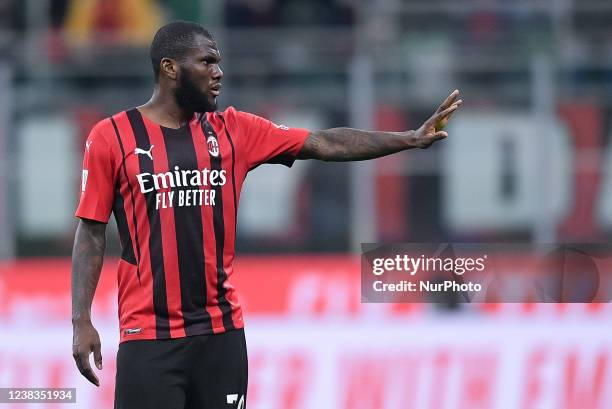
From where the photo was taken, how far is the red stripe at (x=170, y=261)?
12.4 ft

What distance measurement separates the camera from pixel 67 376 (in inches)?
225

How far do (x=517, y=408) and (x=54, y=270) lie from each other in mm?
2663

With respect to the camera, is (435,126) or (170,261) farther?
(435,126)

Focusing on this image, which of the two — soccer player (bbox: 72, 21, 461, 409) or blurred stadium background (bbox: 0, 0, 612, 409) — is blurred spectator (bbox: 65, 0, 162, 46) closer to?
blurred stadium background (bbox: 0, 0, 612, 409)

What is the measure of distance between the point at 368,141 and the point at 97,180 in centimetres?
88

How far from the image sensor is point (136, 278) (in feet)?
12.5

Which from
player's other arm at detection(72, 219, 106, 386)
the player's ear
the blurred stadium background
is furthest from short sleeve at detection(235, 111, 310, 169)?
the blurred stadium background

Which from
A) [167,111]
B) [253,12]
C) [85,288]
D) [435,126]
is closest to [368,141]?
[435,126]

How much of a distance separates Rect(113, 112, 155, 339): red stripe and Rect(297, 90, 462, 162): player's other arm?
0.57 metres

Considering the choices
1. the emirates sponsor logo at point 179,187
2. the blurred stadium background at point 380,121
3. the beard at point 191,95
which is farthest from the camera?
the blurred stadium background at point 380,121

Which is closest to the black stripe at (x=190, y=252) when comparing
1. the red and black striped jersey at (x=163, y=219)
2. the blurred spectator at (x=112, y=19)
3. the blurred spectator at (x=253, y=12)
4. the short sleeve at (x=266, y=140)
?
the red and black striped jersey at (x=163, y=219)

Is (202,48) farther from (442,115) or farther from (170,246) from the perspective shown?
(442,115)

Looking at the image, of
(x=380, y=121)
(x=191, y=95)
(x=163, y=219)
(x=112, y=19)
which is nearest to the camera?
(x=163, y=219)

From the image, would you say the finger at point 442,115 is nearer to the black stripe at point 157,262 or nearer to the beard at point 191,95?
the beard at point 191,95
